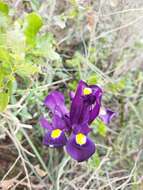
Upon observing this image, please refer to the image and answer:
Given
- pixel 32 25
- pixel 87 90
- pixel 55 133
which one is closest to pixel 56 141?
pixel 55 133

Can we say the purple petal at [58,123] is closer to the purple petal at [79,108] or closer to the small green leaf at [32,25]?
the purple petal at [79,108]

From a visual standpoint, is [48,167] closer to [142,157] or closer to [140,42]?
[142,157]

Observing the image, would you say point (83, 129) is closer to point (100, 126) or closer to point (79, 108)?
point (79, 108)

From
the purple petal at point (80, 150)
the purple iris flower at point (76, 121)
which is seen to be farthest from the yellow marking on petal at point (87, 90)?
the purple petal at point (80, 150)

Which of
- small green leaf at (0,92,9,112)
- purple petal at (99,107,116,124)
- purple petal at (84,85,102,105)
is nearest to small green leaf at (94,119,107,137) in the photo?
purple petal at (99,107,116,124)

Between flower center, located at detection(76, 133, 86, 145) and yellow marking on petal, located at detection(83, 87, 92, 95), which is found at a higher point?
yellow marking on petal, located at detection(83, 87, 92, 95)

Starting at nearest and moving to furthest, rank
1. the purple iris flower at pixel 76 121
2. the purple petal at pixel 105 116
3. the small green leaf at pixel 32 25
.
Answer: the small green leaf at pixel 32 25 → the purple iris flower at pixel 76 121 → the purple petal at pixel 105 116

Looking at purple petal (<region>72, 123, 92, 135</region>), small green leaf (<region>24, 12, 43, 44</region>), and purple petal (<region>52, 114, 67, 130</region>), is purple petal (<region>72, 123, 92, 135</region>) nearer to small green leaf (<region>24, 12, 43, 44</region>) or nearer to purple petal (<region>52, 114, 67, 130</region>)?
purple petal (<region>52, 114, 67, 130</region>)
